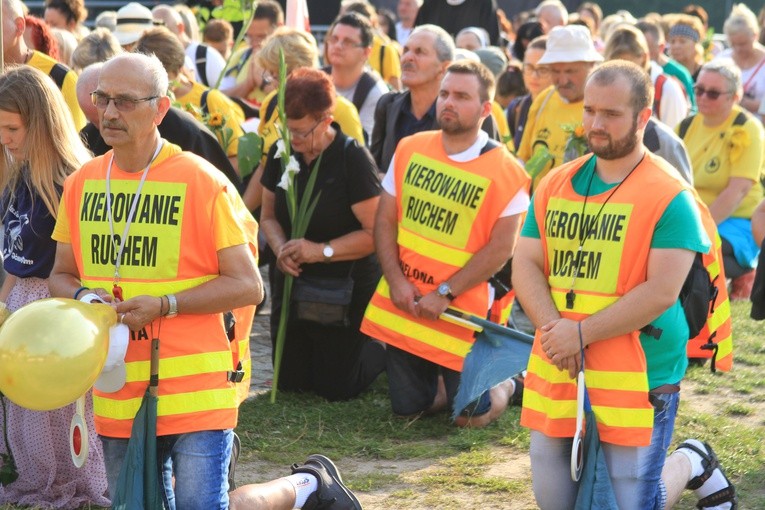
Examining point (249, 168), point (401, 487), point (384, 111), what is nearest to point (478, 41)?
point (384, 111)

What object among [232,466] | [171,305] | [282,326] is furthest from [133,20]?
[171,305]

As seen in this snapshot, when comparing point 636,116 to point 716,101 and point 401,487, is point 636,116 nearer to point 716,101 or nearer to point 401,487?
point 401,487

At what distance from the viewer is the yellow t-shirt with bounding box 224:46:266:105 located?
31.4 feet

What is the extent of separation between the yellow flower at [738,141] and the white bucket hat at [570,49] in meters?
1.60

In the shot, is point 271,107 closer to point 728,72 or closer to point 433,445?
point 433,445

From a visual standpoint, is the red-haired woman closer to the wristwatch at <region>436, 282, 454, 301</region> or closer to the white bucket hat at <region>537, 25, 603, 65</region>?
the wristwatch at <region>436, 282, 454, 301</region>

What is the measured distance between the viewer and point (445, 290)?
6336mm

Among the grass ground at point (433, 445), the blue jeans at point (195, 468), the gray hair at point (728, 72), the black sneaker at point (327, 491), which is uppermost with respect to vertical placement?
the gray hair at point (728, 72)

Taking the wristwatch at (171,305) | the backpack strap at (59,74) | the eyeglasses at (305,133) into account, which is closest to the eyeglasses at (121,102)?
the wristwatch at (171,305)

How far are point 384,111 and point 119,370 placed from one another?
404 centimetres

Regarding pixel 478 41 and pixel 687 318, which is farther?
pixel 478 41

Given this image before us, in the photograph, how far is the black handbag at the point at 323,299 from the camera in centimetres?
670

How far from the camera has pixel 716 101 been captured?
28.5 ft

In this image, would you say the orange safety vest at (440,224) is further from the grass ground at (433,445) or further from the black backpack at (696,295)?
the black backpack at (696,295)
